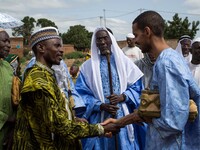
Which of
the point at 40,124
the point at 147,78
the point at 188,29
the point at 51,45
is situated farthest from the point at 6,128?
the point at 188,29

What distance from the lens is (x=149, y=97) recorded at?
260cm

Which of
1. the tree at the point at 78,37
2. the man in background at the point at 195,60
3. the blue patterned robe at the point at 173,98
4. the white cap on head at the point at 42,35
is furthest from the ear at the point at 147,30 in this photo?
the tree at the point at 78,37

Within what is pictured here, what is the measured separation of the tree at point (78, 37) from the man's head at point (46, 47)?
54.4m

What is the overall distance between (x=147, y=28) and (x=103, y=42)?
1867 mm

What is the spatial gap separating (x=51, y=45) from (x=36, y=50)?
154mm

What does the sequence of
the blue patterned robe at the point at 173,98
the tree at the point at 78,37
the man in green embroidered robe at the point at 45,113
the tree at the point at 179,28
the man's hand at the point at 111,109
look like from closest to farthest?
the blue patterned robe at the point at 173,98, the man in green embroidered robe at the point at 45,113, the man's hand at the point at 111,109, the tree at the point at 179,28, the tree at the point at 78,37

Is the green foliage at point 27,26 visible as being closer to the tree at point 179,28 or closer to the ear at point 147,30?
the tree at point 179,28

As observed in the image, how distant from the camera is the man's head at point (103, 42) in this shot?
4547 millimetres

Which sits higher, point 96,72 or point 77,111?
point 96,72

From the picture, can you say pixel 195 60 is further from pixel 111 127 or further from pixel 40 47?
pixel 40 47

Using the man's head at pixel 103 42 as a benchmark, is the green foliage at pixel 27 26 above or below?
above

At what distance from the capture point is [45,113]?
8.65 feet

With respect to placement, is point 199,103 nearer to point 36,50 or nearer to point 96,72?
point 36,50

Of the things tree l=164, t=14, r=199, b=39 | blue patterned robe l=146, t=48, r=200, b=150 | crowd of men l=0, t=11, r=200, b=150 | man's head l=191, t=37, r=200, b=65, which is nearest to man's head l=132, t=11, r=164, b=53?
crowd of men l=0, t=11, r=200, b=150
